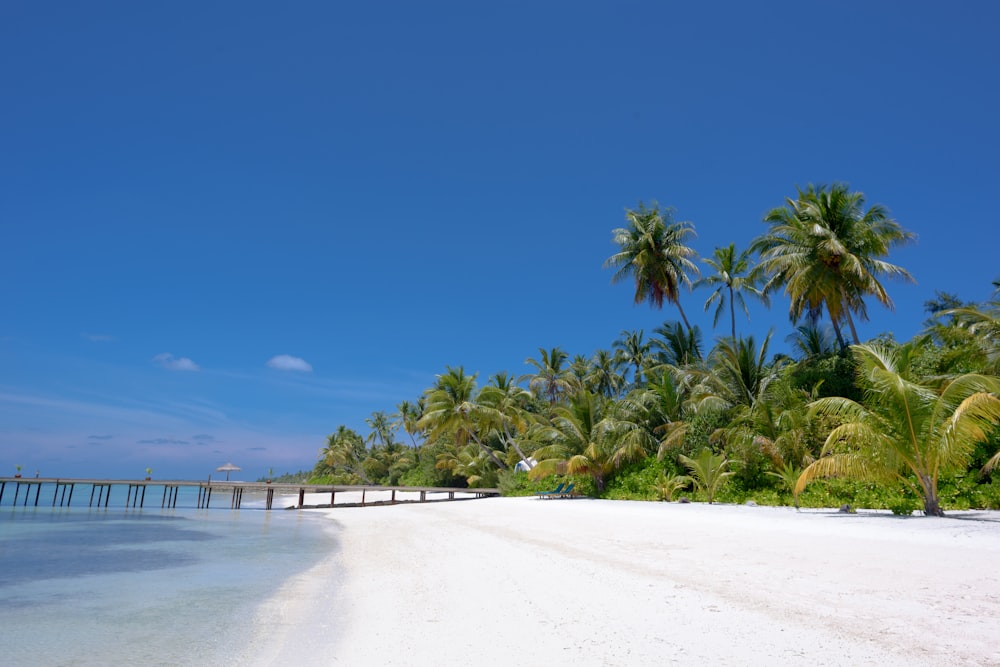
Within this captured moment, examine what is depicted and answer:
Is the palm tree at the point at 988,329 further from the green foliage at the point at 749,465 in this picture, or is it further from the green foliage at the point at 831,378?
the green foliage at the point at 749,465

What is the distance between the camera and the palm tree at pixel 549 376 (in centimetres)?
4128

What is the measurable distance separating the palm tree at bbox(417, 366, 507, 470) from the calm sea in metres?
19.5

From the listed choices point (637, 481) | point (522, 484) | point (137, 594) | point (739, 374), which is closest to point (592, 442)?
point (637, 481)

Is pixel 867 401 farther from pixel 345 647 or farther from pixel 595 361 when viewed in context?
pixel 595 361

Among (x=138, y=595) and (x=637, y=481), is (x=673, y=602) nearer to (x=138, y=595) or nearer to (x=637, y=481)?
(x=138, y=595)

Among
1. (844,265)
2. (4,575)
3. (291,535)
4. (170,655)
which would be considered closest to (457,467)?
(291,535)

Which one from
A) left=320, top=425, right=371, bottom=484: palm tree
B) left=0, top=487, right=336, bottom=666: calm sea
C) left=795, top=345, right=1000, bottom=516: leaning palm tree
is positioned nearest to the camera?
left=0, top=487, right=336, bottom=666: calm sea

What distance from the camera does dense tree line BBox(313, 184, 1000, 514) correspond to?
35.9 feet

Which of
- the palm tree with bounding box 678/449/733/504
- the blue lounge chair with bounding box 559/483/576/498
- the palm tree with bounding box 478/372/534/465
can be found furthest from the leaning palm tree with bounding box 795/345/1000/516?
the palm tree with bounding box 478/372/534/465

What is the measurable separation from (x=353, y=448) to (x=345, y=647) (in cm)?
5780

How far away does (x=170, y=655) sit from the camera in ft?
15.6

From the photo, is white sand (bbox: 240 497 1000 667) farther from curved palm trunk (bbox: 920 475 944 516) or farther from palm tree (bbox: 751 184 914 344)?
palm tree (bbox: 751 184 914 344)

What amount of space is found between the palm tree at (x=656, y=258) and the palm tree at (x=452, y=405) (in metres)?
12.1

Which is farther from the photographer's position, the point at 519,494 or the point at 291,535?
the point at 519,494
